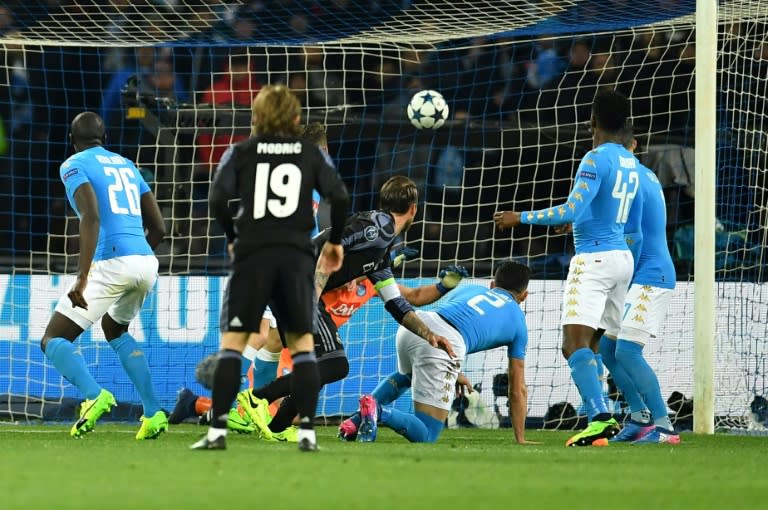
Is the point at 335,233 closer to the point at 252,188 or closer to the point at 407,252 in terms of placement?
the point at 252,188

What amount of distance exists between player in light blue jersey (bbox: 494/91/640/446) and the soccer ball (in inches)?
153

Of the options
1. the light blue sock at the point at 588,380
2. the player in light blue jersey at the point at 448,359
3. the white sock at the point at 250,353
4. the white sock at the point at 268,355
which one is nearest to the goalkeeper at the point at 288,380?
the player in light blue jersey at the point at 448,359

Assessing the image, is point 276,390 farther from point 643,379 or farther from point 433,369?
point 643,379

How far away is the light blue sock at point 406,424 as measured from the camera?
315 inches

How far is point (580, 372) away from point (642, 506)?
12.9 feet

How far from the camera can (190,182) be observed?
12922 mm

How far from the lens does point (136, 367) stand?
863cm

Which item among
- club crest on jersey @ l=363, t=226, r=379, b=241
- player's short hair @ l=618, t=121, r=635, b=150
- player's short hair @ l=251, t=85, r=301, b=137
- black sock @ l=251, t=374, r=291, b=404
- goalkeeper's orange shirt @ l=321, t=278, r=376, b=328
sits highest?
player's short hair @ l=618, t=121, r=635, b=150

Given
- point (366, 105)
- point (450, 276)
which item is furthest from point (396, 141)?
point (450, 276)

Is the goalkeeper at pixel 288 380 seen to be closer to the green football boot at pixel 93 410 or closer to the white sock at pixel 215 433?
the green football boot at pixel 93 410

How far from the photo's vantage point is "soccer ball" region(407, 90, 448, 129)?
41.4 ft

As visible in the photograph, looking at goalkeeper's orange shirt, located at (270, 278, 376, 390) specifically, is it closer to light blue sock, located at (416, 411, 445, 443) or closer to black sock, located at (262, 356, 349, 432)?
black sock, located at (262, 356, 349, 432)

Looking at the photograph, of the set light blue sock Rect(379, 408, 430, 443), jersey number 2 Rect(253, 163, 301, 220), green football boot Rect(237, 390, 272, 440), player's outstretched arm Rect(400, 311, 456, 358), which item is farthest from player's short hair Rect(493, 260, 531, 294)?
jersey number 2 Rect(253, 163, 301, 220)

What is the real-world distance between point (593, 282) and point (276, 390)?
6.90 feet
